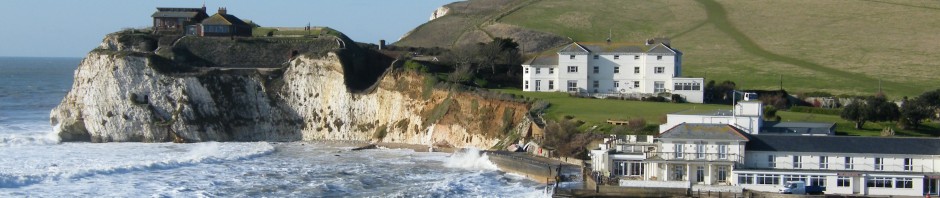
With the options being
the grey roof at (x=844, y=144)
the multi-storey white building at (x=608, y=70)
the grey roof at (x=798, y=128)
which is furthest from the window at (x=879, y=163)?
the multi-storey white building at (x=608, y=70)

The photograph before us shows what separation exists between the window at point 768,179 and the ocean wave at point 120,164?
25.4 m

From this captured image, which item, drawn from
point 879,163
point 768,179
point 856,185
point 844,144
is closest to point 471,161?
point 768,179

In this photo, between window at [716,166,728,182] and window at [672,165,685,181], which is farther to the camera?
window at [672,165,685,181]

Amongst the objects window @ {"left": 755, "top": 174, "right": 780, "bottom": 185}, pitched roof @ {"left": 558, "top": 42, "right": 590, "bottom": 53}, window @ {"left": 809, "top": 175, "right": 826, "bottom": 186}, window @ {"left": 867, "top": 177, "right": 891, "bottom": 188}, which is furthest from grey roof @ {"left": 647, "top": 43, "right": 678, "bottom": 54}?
window @ {"left": 867, "top": 177, "right": 891, "bottom": 188}

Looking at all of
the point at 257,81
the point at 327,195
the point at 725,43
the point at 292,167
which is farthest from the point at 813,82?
the point at 327,195

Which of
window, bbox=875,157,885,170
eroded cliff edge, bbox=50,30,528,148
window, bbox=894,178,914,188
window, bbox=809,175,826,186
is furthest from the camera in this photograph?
eroded cliff edge, bbox=50,30,528,148

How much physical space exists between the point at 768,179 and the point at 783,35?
6394 centimetres

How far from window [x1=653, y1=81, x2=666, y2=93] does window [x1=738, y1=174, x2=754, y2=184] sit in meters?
30.4

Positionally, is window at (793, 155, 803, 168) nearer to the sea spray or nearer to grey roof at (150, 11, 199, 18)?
the sea spray

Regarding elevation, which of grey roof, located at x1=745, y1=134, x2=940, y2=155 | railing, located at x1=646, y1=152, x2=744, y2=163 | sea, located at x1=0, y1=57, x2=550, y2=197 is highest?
grey roof, located at x1=745, y1=134, x2=940, y2=155

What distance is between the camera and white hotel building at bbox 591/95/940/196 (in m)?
43.9

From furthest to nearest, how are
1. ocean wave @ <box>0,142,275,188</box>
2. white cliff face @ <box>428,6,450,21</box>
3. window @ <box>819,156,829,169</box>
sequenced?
white cliff face @ <box>428,6,450,21</box>
ocean wave @ <box>0,142,275,188</box>
window @ <box>819,156,829,169</box>

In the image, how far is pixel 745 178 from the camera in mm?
44688

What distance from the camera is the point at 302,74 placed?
255 feet
